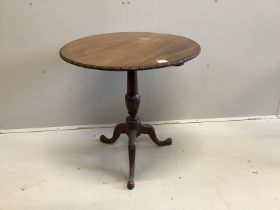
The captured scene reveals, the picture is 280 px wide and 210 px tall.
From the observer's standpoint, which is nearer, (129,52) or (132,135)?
(129,52)

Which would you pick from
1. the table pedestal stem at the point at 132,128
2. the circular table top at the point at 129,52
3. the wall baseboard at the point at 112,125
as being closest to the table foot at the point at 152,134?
the table pedestal stem at the point at 132,128

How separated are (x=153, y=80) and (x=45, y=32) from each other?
0.81 m

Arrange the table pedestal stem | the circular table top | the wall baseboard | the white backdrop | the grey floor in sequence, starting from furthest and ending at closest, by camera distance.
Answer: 1. the wall baseboard
2. the white backdrop
3. the table pedestal stem
4. the grey floor
5. the circular table top

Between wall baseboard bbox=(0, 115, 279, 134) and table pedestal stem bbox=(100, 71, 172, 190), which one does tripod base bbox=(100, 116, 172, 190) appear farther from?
wall baseboard bbox=(0, 115, 279, 134)

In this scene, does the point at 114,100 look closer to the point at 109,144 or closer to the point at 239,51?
the point at 109,144

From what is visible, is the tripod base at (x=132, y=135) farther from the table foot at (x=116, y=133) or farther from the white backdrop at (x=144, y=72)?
the white backdrop at (x=144, y=72)

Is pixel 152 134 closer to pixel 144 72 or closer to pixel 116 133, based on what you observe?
pixel 116 133

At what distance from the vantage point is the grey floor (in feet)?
5.14

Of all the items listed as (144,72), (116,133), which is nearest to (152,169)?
(116,133)

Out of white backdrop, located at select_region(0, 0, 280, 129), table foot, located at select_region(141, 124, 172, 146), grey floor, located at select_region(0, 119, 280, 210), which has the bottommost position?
grey floor, located at select_region(0, 119, 280, 210)

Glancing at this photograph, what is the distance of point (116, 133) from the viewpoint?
2023mm

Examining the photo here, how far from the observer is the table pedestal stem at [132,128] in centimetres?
169

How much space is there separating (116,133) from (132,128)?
238 millimetres

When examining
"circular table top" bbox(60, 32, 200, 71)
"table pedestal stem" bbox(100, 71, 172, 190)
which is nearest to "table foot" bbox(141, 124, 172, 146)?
"table pedestal stem" bbox(100, 71, 172, 190)
